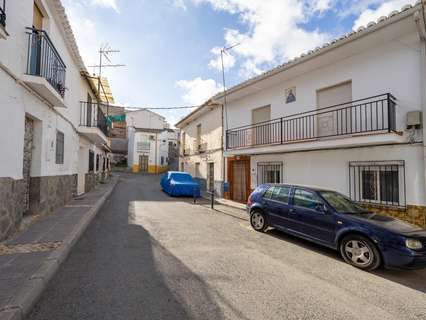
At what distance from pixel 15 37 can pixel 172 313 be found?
5.98m

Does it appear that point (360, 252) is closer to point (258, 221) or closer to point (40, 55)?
point (258, 221)

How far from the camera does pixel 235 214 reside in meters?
10.0

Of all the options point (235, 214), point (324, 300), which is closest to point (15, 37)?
point (324, 300)

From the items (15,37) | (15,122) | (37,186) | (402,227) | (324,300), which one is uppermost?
(15,37)

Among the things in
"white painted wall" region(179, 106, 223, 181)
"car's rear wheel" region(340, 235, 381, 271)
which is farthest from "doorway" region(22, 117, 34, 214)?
"white painted wall" region(179, 106, 223, 181)

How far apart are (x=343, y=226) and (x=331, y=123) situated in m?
4.74

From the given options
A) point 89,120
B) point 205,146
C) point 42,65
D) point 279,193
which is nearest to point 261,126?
point 279,193

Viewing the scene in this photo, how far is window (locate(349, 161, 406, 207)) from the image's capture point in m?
6.98

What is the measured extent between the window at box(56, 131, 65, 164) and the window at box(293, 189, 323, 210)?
764 centimetres

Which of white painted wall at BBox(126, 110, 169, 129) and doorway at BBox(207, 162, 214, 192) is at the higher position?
white painted wall at BBox(126, 110, 169, 129)

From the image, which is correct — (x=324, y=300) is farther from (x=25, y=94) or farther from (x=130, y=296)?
(x=25, y=94)

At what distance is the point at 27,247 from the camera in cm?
476

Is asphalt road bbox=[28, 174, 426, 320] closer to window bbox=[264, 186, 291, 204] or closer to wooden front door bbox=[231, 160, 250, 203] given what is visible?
window bbox=[264, 186, 291, 204]

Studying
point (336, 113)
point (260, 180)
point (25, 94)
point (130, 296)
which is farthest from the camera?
point (260, 180)
